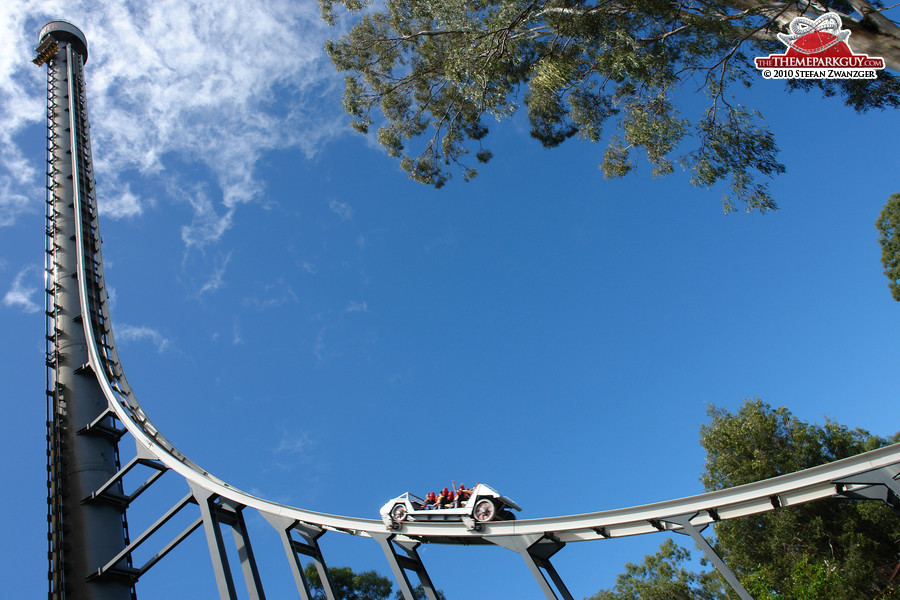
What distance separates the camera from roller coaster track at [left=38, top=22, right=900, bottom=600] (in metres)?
8.31

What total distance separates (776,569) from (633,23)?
21406mm

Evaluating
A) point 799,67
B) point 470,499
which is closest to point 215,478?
point 470,499

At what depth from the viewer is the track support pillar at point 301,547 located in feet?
39.5

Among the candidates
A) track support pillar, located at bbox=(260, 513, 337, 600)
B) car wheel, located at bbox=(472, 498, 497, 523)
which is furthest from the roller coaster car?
track support pillar, located at bbox=(260, 513, 337, 600)

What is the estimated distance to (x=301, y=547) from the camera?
41.7 feet

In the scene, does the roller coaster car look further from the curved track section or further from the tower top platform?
the tower top platform

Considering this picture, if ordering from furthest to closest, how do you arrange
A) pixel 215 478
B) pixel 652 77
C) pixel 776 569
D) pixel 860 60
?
pixel 776 569 < pixel 215 478 < pixel 652 77 < pixel 860 60

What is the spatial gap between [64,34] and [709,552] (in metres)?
39.3

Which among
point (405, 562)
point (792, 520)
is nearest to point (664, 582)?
point (792, 520)

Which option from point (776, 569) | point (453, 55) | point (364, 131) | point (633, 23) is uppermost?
point (364, 131)

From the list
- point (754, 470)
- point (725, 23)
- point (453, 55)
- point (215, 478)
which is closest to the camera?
point (725, 23)

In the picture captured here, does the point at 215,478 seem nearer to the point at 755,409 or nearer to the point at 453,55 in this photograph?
the point at 453,55

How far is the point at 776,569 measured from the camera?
22.4 m

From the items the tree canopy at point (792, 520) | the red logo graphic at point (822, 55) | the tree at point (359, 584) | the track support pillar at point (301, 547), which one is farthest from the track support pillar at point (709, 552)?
the tree at point (359, 584)
